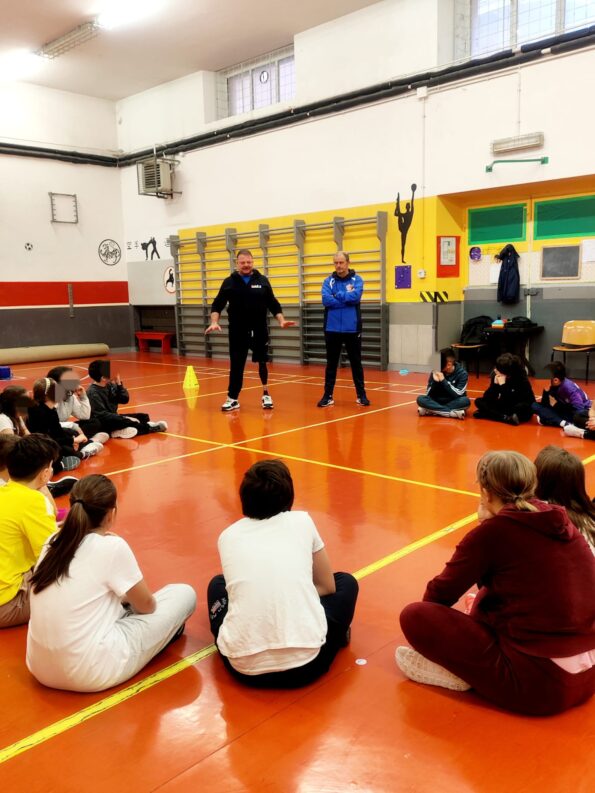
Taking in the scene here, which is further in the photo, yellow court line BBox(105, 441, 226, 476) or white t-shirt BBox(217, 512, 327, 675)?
yellow court line BBox(105, 441, 226, 476)

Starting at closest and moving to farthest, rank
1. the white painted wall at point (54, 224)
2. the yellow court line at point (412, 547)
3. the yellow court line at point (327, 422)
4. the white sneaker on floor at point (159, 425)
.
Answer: the yellow court line at point (412, 547), the yellow court line at point (327, 422), the white sneaker on floor at point (159, 425), the white painted wall at point (54, 224)

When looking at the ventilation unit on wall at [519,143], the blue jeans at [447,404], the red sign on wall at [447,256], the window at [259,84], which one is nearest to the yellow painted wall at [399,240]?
the red sign on wall at [447,256]

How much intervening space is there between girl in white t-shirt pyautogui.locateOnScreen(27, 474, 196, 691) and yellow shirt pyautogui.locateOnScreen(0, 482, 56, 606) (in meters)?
0.52

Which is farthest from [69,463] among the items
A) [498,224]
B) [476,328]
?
[498,224]

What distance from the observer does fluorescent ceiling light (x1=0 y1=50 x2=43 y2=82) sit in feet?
45.1

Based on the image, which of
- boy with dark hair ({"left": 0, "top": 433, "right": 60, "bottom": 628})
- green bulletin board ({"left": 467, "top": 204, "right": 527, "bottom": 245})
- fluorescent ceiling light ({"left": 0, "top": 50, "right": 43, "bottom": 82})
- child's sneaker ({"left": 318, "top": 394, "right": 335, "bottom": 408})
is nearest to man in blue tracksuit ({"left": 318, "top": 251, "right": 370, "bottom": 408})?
child's sneaker ({"left": 318, "top": 394, "right": 335, "bottom": 408})

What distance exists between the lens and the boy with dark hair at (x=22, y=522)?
294cm

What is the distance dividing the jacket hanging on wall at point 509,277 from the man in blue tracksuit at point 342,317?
12.4ft

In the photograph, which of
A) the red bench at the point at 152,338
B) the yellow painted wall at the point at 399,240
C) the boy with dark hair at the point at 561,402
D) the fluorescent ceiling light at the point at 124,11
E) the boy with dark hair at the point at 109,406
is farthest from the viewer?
the red bench at the point at 152,338

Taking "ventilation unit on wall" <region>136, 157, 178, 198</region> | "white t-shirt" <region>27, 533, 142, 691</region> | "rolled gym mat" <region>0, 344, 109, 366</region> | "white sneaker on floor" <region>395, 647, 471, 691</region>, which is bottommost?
"rolled gym mat" <region>0, 344, 109, 366</region>

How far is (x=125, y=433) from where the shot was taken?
22.9ft

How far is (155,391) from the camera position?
1018cm

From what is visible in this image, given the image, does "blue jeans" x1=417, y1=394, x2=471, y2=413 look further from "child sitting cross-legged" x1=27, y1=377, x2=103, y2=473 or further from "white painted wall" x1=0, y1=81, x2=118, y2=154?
"white painted wall" x1=0, y1=81, x2=118, y2=154

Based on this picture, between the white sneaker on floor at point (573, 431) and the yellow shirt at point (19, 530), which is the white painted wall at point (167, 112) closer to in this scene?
the white sneaker on floor at point (573, 431)
